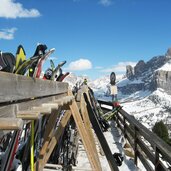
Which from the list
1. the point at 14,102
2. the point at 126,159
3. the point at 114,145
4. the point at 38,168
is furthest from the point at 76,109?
the point at 114,145

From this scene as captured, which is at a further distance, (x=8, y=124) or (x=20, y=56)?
(x=20, y=56)

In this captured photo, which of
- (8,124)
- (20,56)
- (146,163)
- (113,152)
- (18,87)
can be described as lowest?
(113,152)

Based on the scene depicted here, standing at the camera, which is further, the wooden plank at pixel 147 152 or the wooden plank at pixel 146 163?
the wooden plank at pixel 146 163

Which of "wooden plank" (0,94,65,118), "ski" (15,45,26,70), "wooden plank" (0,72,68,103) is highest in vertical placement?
"ski" (15,45,26,70)

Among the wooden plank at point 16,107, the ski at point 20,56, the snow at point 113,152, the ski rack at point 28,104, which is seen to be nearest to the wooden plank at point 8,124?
the ski rack at point 28,104

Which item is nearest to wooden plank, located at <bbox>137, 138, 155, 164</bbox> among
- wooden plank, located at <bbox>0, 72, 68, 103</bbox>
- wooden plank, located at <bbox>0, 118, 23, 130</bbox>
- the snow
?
the snow

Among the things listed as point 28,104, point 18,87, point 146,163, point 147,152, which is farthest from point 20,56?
point 146,163

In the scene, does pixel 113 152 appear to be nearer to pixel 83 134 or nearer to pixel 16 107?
pixel 83 134

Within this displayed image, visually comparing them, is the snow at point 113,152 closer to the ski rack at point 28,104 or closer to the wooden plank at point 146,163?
the wooden plank at point 146,163

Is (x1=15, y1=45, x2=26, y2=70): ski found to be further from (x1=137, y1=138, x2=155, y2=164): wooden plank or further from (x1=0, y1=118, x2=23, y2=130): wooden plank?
(x1=137, y1=138, x2=155, y2=164): wooden plank

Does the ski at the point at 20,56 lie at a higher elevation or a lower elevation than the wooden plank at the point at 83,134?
higher

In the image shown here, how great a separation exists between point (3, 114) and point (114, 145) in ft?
27.0

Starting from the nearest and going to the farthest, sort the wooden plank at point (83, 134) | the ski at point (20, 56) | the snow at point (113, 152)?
the ski at point (20, 56) < the wooden plank at point (83, 134) < the snow at point (113, 152)

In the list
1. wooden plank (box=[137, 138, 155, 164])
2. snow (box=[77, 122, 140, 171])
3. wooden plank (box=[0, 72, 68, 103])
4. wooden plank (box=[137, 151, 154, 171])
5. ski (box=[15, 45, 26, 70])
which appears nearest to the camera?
wooden plank (box=[0, 72, 68, 103])
